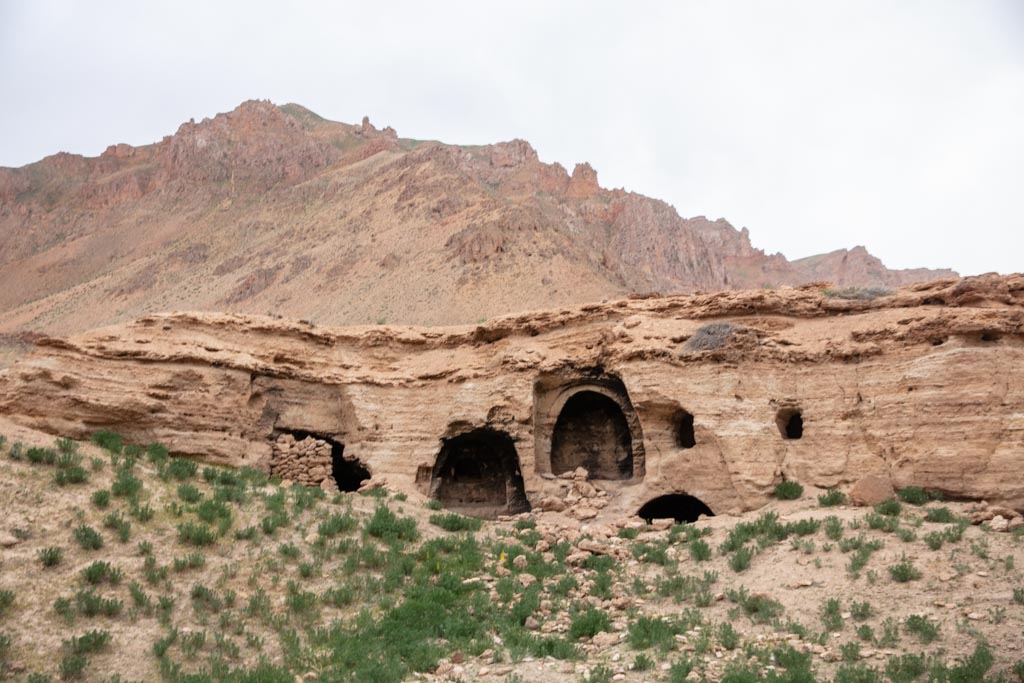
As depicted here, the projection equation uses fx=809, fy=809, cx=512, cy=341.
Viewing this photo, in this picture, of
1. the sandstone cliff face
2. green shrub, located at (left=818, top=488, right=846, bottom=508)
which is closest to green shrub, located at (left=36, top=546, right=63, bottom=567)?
the sandstone cliff face

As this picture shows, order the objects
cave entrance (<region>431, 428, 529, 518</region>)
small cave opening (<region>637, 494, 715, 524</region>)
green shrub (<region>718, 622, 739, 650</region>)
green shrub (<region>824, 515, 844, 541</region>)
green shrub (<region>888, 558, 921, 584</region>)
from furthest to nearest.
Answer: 1. cave entrance (<region>431, 428, 529, 518</region>)
2. small cave opening (<region>637, 494, 715, 524</region>)
3. green shrub (<region>824, 515, 844, 541</region>)
4. green shrub (<region>888, 558, 921, 584</region>)
5. green shrub (<region>718, 622, 739, 650</region>)

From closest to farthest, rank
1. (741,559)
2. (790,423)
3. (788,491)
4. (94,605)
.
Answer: (94,605) → (741,559) → (788,491) → (790,423)

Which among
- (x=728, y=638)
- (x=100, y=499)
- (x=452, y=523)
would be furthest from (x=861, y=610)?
(x=100, y=499)

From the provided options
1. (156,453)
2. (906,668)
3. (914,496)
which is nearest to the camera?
(906,668)

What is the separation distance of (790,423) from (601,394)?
476cm

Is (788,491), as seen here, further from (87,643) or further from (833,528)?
(87,643)

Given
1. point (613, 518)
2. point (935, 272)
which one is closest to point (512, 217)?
point (613, 518)

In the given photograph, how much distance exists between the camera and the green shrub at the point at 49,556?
11170 millimetres

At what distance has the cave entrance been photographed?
20.7 m

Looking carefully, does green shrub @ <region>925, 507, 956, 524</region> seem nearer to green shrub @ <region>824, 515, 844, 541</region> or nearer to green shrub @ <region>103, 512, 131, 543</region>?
green shrub @ <region>824, 515, 844, 541</region>

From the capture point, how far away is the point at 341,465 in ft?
70.2

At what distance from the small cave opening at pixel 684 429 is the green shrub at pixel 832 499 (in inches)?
134

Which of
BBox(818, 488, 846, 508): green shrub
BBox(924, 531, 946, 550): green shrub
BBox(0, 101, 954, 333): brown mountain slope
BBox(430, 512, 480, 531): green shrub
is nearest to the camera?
BBox(924, 531, 946, 550): green shrub

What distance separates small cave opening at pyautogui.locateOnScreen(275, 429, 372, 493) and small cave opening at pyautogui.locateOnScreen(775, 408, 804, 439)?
32.4ft
